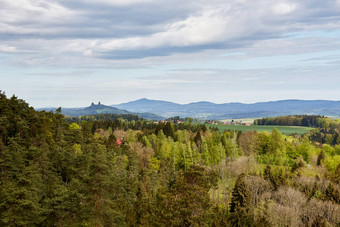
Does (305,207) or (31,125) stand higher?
(31,125)

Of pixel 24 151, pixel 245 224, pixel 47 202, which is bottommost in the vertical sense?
pixel 245 224

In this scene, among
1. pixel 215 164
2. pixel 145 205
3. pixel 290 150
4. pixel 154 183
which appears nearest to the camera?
pixel 145 205

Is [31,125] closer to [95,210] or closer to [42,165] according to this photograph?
[42,165]

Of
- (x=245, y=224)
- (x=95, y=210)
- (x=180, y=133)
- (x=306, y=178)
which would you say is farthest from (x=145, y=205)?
(x=180, y=133)

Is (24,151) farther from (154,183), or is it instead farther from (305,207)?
(305,207)

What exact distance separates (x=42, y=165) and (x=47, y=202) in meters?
14.6

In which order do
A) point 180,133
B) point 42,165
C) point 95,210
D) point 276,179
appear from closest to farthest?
point 95,210
point 42,165
point 276,179
point 180,133

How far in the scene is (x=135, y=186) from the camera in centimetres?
5891

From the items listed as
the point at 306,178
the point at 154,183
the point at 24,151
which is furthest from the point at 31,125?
the point at 306,178

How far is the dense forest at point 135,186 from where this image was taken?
33.2m

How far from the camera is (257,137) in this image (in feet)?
353

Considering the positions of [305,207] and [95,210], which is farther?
[305,207]

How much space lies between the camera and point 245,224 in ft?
161

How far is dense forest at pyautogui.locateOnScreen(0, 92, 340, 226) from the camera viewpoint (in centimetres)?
3319
